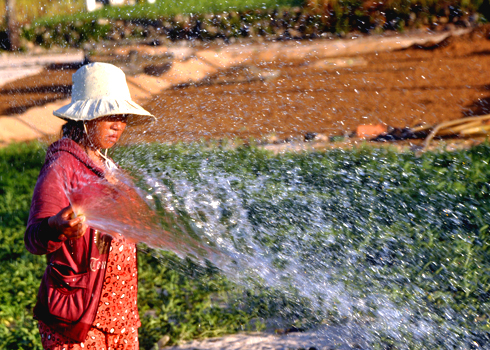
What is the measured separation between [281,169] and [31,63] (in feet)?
20.6

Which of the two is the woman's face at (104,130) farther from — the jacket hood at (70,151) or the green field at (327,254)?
the green field at (327,254)

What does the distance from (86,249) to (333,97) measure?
562 cm

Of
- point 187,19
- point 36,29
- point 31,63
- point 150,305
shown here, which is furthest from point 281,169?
point 36,29

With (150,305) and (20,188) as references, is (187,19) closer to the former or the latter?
(20,188)

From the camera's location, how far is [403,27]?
802cm

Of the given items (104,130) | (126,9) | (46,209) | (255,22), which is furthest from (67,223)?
(126,9)

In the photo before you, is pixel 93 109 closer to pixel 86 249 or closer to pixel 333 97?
pixel 86 249

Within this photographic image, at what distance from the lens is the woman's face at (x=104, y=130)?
82.7 inches

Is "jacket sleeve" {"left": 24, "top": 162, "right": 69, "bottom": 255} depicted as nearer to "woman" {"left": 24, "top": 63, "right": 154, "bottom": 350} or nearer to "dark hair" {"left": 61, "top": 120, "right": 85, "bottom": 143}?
"woman" {"left": 24, "top": 63, "right": 154, "bottom": 350}

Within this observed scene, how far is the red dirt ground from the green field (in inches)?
70.8

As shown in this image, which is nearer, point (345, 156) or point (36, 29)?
point (345, 156)

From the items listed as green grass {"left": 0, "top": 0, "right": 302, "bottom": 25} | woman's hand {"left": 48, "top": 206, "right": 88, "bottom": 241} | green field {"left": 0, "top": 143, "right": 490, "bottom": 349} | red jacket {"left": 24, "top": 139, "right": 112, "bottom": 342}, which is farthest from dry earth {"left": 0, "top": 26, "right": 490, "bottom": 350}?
woman's hand {"left": 48, "top": 206, "right": 88, "bottom": 241}

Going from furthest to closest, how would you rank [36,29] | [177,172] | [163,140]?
[36,29]
[163,140]
[177,172]

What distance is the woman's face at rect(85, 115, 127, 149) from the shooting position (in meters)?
2.10
